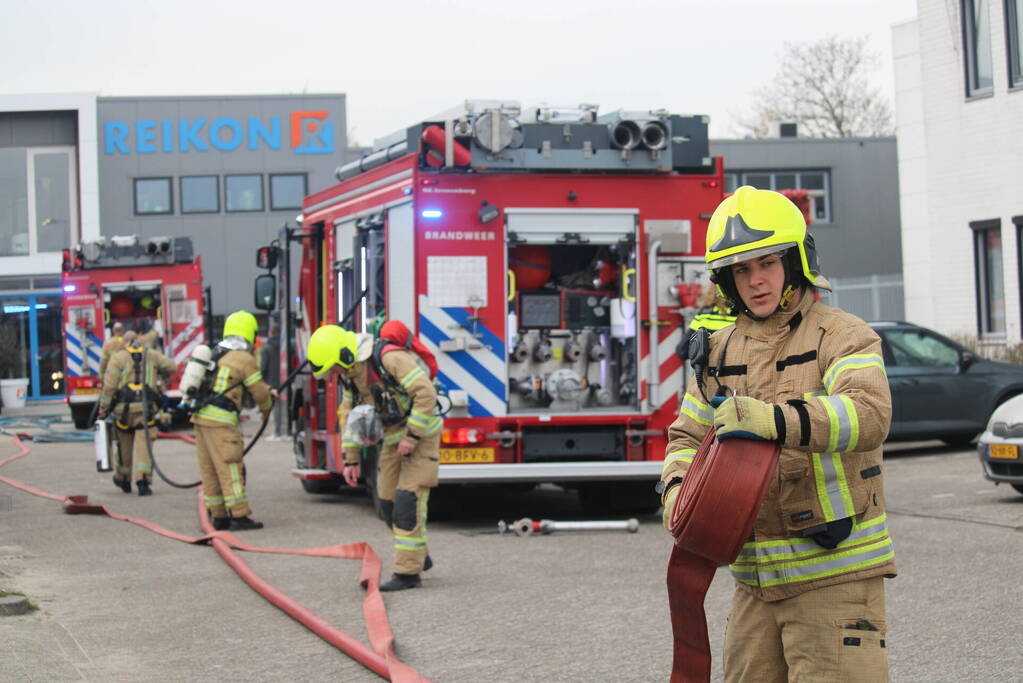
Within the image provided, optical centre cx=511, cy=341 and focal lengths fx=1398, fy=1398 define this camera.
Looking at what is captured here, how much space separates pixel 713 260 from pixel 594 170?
781 centimetres

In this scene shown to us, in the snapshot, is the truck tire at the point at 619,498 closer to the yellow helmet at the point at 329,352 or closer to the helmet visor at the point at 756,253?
the yellow helmet at the point at 329,352

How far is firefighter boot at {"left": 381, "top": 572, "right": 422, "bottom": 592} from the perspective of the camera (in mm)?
8688

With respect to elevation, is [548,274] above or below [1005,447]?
above

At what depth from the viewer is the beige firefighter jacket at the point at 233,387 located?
39.8 ft

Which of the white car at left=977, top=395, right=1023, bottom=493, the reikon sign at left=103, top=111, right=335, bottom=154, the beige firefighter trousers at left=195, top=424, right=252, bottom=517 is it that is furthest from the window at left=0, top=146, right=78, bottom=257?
the white car at left=977, top=395, right=1023, bottom=493

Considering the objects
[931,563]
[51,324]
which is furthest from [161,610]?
[51,324]

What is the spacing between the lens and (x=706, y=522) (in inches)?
133

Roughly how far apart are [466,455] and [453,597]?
277 cm

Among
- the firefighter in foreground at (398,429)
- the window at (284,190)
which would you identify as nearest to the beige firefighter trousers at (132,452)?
the firefighter in foreground at (398,429)

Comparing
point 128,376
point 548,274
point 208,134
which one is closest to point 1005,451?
point 548,274

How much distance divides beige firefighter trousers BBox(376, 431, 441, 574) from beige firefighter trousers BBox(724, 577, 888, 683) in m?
5.18

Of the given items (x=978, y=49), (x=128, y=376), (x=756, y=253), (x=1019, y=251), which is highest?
(x=978, y=49)

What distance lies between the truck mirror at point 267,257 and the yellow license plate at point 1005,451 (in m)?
7.40

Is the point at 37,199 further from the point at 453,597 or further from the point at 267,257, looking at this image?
the point at 453,597
